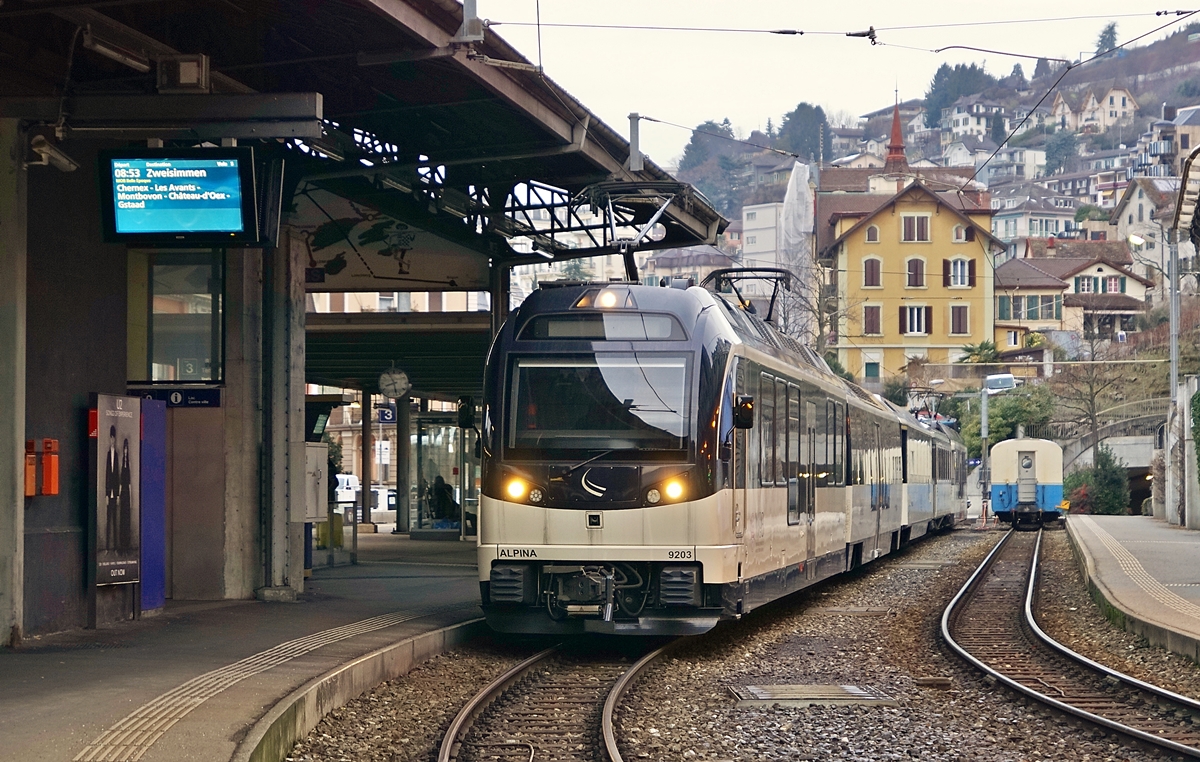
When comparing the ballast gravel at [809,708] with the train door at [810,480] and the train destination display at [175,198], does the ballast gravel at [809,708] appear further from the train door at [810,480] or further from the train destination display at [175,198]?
the train destination display at [175,198]

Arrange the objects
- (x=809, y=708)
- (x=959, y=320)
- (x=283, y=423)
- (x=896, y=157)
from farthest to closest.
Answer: (x=896, y=157), (x=959, y=320), (x=283, y=423), (x=809, y=708)

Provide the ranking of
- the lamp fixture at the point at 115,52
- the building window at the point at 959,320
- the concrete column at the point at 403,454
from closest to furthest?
1. the lamp fixture at the point at 115,52
2. the concrete column at the point at 403,454
3. the building window at the point at 959,320

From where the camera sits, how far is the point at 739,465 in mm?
13609

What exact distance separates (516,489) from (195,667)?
329 cm

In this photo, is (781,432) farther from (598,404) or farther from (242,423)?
(242,423)

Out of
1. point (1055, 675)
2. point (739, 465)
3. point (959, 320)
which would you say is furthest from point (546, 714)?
point (959, 320)

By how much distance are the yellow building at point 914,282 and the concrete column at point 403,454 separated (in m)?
54.0

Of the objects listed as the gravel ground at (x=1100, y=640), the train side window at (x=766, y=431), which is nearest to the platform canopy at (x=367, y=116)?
the train side window at (x=766, y=431)

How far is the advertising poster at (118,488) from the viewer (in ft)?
42.0

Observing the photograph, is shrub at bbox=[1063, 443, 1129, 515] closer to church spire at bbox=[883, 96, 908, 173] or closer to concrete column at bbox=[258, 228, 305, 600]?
concrete column at bbox=[258, 228, 305, 600]

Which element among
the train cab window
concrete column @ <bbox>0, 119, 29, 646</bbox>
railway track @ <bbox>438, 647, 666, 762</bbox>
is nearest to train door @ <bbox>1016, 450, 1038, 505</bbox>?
railway track @ <bbox>438, 647, 666, 762</bbox>

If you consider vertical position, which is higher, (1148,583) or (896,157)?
(896,157)

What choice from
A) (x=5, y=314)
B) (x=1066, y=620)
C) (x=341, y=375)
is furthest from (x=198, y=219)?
(x=341, y=375)

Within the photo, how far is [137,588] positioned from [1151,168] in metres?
186
